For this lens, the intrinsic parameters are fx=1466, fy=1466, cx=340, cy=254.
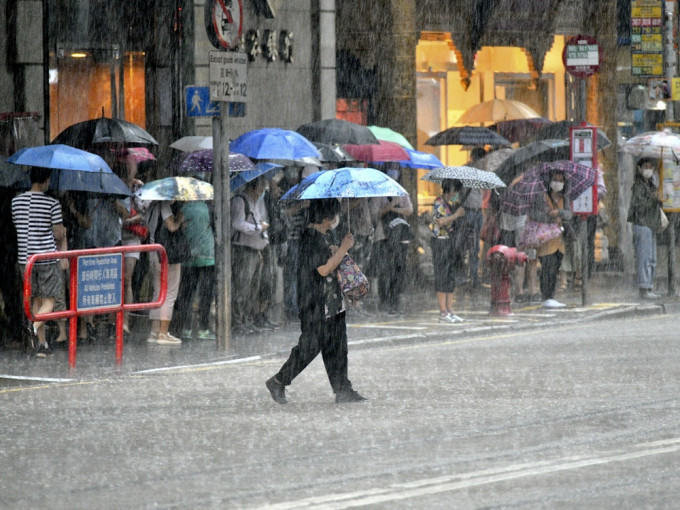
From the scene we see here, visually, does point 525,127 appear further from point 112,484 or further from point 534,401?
point 112,484

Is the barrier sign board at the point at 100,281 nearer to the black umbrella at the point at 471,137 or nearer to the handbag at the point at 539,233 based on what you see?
the handbag at the point at 539,233

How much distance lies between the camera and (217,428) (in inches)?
407

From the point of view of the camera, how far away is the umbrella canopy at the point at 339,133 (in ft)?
63.2

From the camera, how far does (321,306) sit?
1137 centimetres

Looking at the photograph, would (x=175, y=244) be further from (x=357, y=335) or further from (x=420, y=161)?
(x=420, y=161)

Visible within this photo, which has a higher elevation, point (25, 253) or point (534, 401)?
point (25, 253)

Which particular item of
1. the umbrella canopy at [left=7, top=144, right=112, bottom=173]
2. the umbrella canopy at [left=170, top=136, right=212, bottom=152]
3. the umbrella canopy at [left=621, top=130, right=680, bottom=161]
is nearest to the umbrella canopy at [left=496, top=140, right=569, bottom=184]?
the umbrella canopy at [left=621, top=130, right=680, bottom=161]

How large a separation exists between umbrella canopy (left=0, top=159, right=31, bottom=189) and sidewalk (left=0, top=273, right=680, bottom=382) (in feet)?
5.73

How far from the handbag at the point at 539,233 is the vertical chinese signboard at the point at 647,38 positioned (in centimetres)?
422

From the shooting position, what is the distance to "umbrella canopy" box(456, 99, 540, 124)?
2572cm

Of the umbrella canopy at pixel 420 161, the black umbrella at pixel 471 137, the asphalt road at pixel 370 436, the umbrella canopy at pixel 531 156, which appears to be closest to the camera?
the asphalt road at pixel 370 436

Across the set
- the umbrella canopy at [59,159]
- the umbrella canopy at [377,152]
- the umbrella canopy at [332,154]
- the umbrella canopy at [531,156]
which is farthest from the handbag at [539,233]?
the umbrella canopy at [59,159]

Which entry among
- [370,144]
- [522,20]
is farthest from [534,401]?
[522,20]

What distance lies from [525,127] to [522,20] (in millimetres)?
2364
